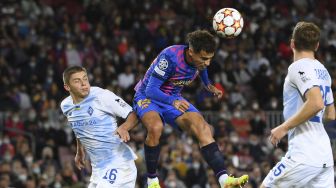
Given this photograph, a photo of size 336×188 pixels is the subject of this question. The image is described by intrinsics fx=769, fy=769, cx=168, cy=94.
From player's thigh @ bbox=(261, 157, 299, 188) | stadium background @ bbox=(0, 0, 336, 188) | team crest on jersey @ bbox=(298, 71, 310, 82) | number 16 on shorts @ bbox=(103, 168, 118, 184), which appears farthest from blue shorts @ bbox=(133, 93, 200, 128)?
stadium background @ bbox=(0, 0, 336, 188)

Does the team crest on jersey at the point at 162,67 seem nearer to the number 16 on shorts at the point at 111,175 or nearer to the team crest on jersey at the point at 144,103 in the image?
the team crest on jersey at the point at 144,103

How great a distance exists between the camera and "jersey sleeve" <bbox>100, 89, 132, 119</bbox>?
331 inches

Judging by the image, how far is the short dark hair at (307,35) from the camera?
6855 millimetres

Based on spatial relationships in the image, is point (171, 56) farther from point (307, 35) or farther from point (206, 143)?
point (307, 35)

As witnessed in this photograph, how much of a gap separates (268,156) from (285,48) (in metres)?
5.46

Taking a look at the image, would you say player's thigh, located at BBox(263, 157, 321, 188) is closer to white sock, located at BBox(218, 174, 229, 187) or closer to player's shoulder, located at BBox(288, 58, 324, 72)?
player's shoulder, located at BBox(288, 58, 324, 72)

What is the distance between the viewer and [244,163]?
53.3ft

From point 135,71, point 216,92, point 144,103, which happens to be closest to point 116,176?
point 144,103

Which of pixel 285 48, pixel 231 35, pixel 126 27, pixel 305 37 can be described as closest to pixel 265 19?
pixel 285 48

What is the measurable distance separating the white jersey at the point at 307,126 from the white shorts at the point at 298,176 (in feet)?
0.17

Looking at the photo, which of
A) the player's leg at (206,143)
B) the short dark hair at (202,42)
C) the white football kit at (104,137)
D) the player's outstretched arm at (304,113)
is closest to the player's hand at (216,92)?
the player's leg at (206,143)

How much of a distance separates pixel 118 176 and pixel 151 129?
772 millimetres

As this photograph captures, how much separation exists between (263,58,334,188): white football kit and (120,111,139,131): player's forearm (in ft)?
6.00

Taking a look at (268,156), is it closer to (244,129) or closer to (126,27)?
(244,129)
